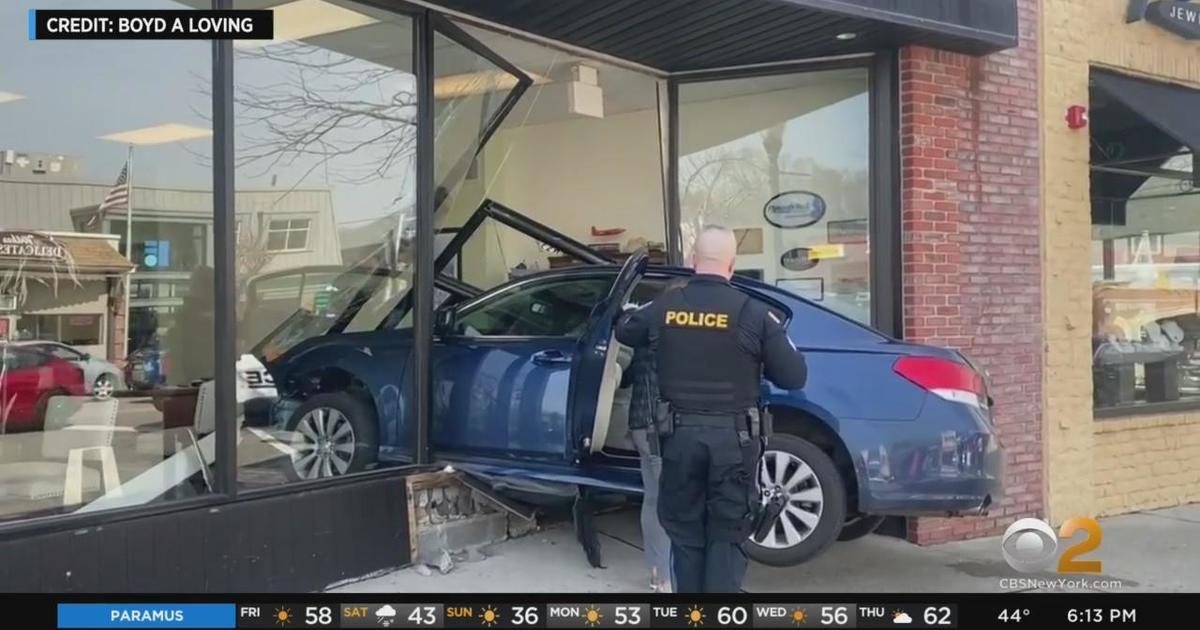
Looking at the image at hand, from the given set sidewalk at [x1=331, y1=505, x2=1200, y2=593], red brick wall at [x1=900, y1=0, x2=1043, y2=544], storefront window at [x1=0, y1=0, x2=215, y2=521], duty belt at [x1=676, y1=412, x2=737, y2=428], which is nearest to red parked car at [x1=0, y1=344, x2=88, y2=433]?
storefront window at [x1=0, y1=0, x2=215, y2=521]

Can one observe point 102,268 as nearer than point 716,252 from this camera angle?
No

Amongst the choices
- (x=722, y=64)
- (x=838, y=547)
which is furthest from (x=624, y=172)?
(x=838, y=547)

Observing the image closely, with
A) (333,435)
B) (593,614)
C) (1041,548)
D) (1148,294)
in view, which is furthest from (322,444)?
(1148,294)

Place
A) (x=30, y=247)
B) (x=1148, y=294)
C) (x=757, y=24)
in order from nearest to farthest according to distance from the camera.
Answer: (x=30, y=247), (x=757, y=24), (x=1148, y=294)

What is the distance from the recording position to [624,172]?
31.1 ft

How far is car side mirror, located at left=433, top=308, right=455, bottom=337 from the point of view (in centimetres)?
619

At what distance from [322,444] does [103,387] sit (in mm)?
1266

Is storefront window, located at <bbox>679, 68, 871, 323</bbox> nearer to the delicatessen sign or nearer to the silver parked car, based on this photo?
the silver parked car

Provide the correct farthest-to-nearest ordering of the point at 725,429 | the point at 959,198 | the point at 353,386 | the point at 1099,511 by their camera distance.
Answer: the point at 1099,511 → the point at 959,198 → the point at 353,386 → the point at 725,429

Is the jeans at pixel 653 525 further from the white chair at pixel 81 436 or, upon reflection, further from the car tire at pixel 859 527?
the white chair at pixel 81 436

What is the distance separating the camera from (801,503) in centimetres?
530

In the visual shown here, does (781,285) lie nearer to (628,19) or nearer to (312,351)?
(628,19)

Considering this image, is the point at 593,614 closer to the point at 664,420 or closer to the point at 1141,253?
the point at 664,420

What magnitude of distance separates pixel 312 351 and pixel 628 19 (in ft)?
9.82
